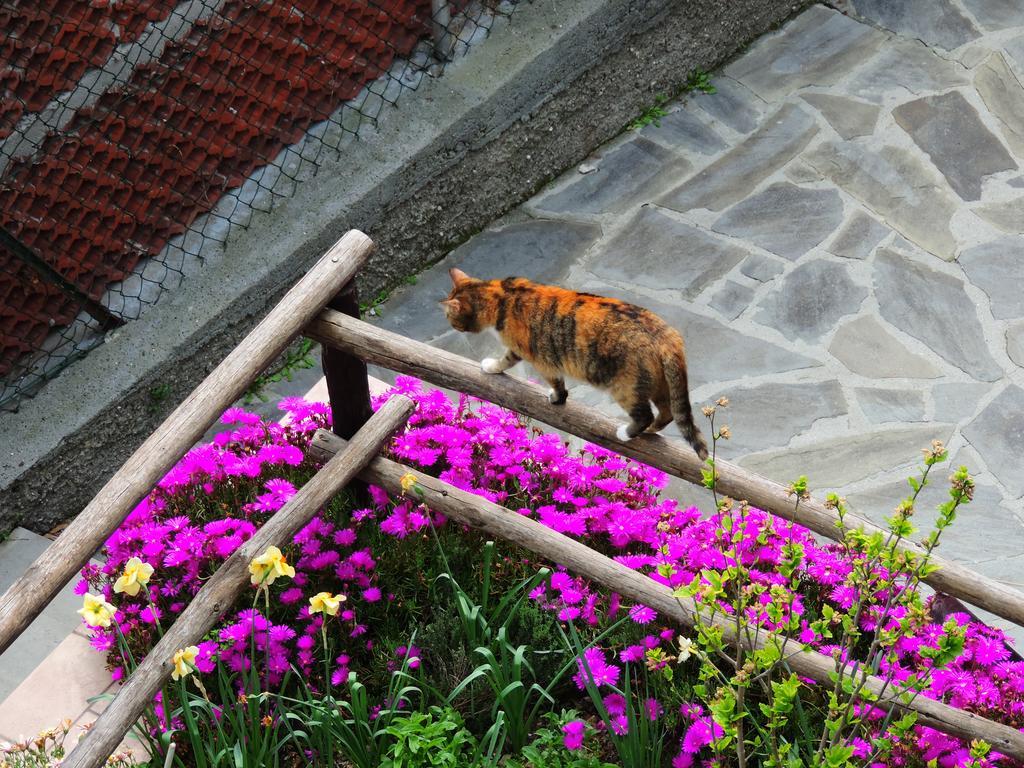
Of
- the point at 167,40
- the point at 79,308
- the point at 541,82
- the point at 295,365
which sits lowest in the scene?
the point at 295,365

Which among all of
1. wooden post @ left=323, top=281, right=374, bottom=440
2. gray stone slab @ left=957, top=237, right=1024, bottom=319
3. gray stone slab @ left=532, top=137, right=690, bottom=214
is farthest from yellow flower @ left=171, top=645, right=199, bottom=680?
gray stone slab @ left=957, top=237, right=1024, bottom=319

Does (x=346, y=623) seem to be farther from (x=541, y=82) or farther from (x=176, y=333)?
(x=541, y=82)

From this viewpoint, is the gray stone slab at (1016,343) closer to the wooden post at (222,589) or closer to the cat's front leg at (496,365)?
the cat's front leg at (496,365)

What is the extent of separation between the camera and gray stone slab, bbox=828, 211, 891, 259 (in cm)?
585

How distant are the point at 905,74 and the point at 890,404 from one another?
230 cm

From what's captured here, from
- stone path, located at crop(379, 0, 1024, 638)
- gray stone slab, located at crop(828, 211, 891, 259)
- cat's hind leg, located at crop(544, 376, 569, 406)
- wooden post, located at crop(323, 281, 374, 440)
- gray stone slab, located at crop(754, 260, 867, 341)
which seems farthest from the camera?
gray stone slab, located at crop(828, 211, 891, 259)

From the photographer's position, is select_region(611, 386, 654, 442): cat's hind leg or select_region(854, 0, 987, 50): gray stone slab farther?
select_region(854, 0, 987, 50): gray stone slab

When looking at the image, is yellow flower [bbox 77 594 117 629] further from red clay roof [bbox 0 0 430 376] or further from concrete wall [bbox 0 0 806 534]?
red clay roof [bbox 0 0 430 376]

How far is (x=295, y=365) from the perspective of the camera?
5.63 meters

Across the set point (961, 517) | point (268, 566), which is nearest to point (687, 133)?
point (961, 517)

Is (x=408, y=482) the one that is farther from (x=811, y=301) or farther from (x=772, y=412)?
(x=811, y=301)

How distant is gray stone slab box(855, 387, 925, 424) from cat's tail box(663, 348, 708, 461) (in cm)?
185

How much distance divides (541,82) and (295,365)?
181 centimetres

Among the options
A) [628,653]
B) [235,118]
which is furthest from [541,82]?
[628,653]
